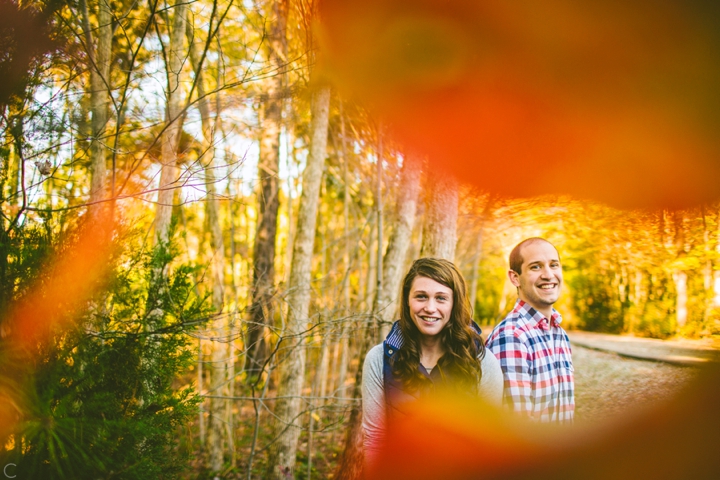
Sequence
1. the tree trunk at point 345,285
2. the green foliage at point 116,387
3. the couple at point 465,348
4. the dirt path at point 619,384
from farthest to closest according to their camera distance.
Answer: the tree trunk at point 345,285, the green foliage at point 116,387, the couple at point 465,348, the dirt path at point 619,384

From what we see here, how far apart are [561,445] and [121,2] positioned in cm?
305

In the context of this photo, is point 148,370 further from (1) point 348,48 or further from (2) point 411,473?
(1) point 348,48

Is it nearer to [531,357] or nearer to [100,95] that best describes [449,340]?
[531,357]

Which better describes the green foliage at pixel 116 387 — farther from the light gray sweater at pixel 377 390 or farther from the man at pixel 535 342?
the man at pixel 535 342

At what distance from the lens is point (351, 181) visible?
5.07 meters

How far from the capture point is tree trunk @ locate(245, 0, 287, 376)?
8.38ft

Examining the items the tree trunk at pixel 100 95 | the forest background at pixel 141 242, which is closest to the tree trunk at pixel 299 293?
the forest background at pixel 141 242

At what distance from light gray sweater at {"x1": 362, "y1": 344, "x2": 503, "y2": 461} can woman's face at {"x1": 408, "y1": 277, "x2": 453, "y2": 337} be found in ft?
0.60

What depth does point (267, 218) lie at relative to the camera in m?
7.57

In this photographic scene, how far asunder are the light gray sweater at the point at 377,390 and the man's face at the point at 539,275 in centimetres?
27

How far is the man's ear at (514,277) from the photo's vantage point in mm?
1240

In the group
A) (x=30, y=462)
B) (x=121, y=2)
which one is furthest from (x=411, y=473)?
(x=121, y=2)

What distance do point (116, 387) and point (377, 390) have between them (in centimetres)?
111

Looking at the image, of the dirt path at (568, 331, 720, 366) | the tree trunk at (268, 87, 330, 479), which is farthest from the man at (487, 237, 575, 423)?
the tree trunk at (268, 87, 330, 479)
